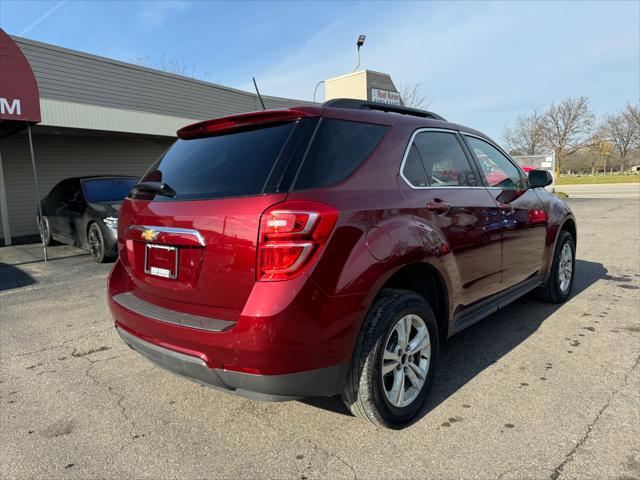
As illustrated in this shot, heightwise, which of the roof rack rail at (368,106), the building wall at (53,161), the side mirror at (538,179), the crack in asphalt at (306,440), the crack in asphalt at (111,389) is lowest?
the crack in asphalt at (306,440)

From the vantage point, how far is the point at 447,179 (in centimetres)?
321

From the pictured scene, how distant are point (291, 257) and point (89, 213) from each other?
7.16m

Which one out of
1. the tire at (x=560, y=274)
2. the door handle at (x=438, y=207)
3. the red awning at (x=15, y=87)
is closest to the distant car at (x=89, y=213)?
the red awning at (x=15, y=87)

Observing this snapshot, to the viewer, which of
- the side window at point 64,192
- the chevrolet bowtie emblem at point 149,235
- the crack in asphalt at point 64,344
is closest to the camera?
the chevrolet bowtie emblem at point 149,235

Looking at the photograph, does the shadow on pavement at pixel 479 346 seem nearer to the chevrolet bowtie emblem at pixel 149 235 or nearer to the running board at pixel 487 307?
the running board at pixel 487 307

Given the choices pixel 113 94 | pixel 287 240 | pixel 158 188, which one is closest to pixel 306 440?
pixel 287 240

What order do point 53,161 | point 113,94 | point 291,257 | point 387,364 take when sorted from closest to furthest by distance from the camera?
point 291,257 → point 387,364 → point 113,94 → point 53,161

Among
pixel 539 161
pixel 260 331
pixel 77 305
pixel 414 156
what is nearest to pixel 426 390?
pixel 260 331

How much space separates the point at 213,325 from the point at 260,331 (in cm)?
30

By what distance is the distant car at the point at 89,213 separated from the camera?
25.1 feet

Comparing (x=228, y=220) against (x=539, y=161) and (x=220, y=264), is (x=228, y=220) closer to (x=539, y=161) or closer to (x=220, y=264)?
(x=220, y=264)

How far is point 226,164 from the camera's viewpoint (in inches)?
99.6

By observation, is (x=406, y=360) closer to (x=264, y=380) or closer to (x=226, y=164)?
(x=264, y=380)

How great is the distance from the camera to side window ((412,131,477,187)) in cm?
305
